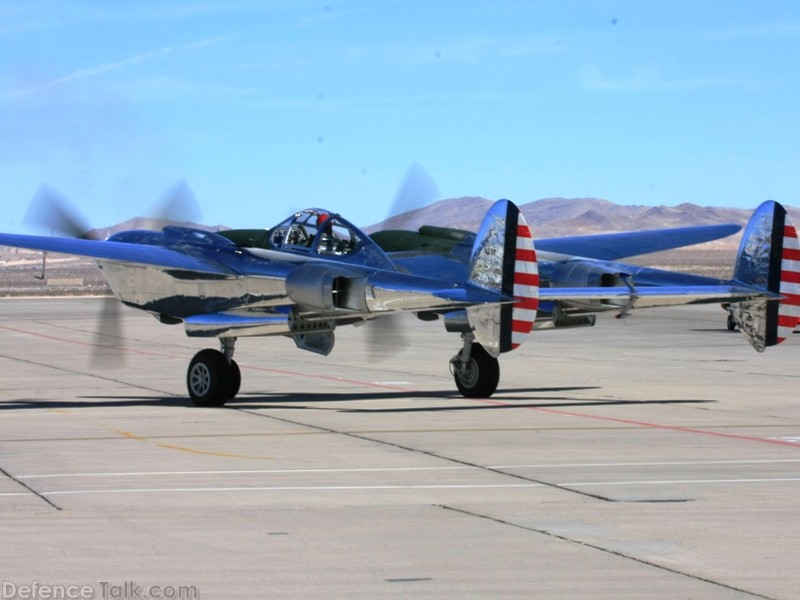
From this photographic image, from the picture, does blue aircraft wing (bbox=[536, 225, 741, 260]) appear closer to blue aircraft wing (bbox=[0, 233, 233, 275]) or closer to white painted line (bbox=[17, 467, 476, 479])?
blue aircraft wing (bbox=[0, 233, 233, 275])

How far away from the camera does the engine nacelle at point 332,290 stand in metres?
20.6

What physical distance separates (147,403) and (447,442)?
762 centimetres

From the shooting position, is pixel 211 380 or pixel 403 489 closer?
pixel 403 489

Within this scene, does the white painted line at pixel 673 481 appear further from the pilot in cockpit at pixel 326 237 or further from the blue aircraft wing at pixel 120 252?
the blue aircraft wing at pixel 120 252

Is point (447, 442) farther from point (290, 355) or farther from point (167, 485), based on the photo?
point (290, 355)

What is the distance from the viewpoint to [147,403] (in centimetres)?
2289

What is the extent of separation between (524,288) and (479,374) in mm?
3670

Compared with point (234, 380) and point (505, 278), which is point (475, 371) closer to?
point (505, 278)

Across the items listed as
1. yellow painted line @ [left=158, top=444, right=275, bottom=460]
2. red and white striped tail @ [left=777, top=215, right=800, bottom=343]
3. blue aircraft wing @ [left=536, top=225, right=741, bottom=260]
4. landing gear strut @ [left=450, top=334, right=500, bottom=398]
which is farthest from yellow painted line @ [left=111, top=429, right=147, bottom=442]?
blue aircraft wing @ [left=536, top=225, right=741, bottom=260]

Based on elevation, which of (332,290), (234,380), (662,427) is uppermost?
(332,290)

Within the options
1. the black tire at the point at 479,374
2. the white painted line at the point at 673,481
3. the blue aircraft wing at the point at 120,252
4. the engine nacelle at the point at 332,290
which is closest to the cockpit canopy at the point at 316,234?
the engine nacelle at the point at 332,290

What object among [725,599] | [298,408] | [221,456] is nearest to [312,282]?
[298,408]

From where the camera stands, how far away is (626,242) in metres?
29.3

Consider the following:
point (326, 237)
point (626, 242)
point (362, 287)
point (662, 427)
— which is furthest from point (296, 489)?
point (626, 242)
